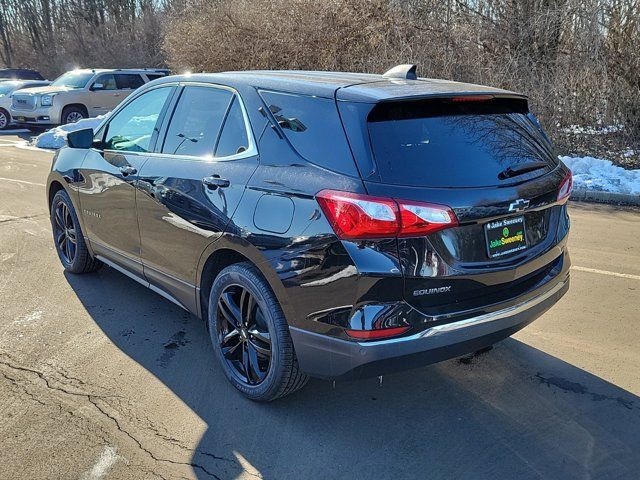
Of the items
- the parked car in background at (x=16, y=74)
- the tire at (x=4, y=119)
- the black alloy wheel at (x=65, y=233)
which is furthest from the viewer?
the parked car in background at (x=16, y=74)

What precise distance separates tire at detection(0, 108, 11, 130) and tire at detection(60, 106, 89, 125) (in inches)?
159

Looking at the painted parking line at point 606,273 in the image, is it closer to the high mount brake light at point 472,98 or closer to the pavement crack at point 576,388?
the pavement crack at point 576,388

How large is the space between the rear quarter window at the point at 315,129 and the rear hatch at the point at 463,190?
0.06 m

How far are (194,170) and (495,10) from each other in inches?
453

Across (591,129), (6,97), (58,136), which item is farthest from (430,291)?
(6,97)

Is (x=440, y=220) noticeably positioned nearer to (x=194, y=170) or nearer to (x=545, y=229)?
(x=545, y=229)

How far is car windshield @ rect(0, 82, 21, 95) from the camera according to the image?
2109cm

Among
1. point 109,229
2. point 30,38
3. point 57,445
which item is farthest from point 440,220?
point 30,38

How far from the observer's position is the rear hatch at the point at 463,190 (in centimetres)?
264

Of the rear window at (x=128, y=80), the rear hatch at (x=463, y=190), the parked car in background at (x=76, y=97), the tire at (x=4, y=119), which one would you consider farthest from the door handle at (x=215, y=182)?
the tire at (x=4, y=119)

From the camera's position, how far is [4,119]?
20.4 metres

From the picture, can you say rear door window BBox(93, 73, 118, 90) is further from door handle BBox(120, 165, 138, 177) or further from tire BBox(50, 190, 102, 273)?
door handle BBox(120, 165, 138, 177)

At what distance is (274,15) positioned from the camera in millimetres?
15672

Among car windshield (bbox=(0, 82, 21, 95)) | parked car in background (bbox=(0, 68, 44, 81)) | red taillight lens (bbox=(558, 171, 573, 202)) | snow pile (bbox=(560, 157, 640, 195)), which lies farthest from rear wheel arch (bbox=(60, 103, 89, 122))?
red taillight lens (bbox=(558, 171, 573, 202))
